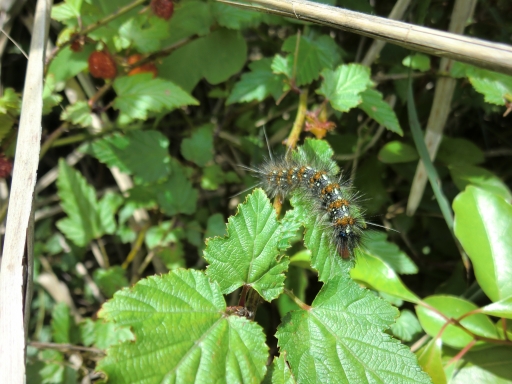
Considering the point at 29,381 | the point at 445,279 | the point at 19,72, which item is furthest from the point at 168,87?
the point at 445,279

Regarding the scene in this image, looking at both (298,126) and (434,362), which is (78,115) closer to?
(298,126)

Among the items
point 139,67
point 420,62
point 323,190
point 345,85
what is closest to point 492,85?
point 420,62

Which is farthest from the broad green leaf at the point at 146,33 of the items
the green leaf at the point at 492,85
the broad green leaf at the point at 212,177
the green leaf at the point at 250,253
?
the green leaf at the point at 492,85

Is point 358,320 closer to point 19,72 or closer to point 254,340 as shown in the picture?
point 254,340

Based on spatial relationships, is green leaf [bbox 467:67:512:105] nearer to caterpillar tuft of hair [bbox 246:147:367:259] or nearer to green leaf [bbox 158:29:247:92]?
caterpillar tuft of hair [bbox 246:147:367:259]

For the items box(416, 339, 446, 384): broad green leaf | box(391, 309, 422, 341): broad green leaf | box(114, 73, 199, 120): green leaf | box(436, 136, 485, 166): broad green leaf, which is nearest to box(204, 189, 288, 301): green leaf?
box(416, 339, 446, 384): broad green leaf

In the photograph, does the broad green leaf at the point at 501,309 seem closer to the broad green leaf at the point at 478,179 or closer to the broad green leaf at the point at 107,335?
the broad green leaf at the point at 478,179
